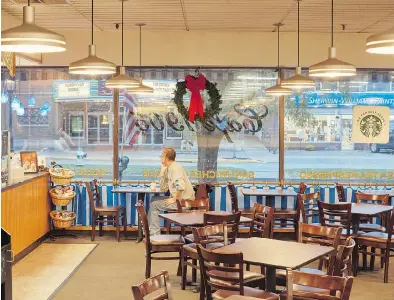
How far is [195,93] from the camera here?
11.0 meters

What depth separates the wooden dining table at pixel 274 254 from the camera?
4824 mm

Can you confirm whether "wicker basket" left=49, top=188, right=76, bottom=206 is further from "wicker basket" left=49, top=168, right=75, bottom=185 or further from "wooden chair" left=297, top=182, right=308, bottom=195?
"wooden chair" left=297, top=182, right=308, bottom=195

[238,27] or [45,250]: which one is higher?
[238,27]

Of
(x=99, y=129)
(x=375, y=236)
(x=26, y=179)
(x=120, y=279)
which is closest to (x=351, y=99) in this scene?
(x=375, y=236)

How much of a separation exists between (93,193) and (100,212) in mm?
451

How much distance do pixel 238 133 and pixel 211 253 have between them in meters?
6.51

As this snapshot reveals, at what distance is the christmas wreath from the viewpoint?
433 inches

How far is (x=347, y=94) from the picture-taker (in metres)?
11.1

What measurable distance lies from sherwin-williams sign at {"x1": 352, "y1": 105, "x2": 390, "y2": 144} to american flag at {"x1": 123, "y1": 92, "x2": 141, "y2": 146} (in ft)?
13.0

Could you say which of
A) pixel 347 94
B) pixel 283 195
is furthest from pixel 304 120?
pixel 283 195

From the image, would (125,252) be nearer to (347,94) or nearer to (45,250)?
(45,250)

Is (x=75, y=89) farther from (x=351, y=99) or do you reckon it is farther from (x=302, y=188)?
(x=351, y=99)

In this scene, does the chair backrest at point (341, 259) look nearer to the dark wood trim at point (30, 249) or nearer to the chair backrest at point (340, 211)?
the chair backrest at point (340, 211)

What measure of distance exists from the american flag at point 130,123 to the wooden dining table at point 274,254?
218 inches
